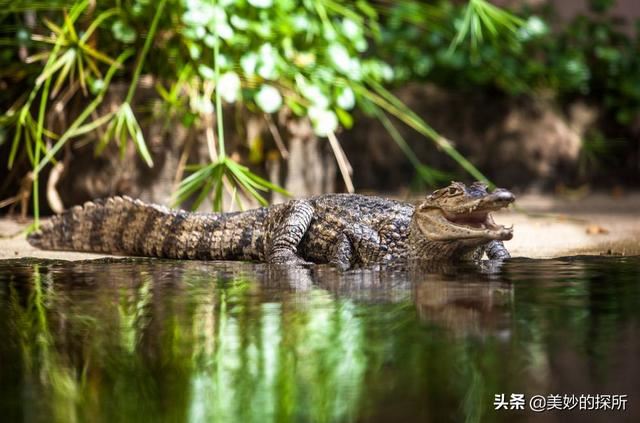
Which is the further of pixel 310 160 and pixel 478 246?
pixel 310 160

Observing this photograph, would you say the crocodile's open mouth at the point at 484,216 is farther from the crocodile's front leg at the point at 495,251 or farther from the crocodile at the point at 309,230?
the crocodile's front leg at the point at 495,251

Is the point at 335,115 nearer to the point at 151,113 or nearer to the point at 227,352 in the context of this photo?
the point at 151,113

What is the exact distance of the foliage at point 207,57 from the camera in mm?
5836

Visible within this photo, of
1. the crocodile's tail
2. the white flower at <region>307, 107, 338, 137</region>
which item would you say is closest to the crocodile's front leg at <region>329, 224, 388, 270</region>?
the crocodile's tail

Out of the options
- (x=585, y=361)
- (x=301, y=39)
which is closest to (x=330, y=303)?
(x=585, y=361)

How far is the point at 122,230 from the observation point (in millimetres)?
5012

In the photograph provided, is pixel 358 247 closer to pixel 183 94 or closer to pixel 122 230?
pixel 122 230

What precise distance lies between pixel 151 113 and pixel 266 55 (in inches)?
38.8

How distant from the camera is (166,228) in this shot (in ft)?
15.9

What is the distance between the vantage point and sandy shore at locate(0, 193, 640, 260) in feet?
15.5

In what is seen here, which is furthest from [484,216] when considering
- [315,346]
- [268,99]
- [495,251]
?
[268,99]

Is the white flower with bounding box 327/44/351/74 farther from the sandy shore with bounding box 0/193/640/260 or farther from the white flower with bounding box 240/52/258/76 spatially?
the sandy shore with bounding box 0/193/640/260

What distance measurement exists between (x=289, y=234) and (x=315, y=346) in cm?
211

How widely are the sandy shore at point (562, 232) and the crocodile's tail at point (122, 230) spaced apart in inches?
5.5
